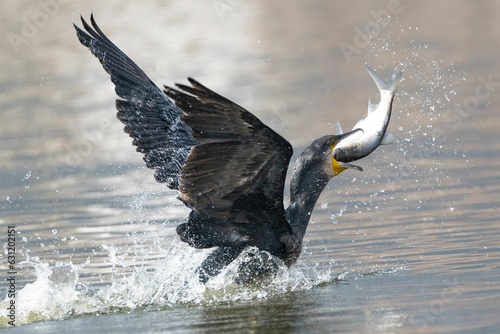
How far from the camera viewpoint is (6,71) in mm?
21000

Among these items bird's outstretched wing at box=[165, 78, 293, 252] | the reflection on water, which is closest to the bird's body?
bird's outstretched wing at box=[165, 78, 293, 252]

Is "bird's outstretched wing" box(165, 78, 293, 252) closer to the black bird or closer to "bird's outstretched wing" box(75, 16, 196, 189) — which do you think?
the black bird

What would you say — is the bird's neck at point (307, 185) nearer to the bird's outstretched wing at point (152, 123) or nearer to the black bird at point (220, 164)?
the black bird at point (220, 164)

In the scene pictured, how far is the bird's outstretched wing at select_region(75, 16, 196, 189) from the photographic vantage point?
30.1 ft

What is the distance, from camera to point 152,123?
9289 millimetres

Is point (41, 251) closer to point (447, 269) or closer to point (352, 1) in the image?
point (447, 269)

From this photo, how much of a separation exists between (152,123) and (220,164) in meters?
1.76

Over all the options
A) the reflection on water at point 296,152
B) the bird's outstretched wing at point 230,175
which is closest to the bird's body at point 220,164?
the bird's outstretched wing at point 230,175

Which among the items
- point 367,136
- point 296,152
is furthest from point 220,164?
point 296,152

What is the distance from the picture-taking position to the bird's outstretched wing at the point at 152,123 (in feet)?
30.1

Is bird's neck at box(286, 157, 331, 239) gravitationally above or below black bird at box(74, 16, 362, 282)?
below

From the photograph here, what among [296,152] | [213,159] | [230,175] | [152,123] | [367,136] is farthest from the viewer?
[296,152]

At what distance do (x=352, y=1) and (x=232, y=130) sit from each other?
53.8 ft

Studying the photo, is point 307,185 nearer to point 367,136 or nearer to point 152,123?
point 367,136
